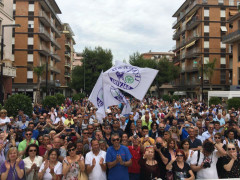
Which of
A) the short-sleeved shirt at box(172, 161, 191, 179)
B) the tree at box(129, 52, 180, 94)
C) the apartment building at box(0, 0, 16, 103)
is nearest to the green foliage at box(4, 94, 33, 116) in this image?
the short-sleeved shirt at box(172, 161, 191, 179)

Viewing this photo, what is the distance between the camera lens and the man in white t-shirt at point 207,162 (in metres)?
4.37

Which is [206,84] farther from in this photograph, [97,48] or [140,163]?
[140,163]

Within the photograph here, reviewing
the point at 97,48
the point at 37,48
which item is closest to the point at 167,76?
the point at 97,48

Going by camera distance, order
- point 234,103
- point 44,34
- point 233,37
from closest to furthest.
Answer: point 234,103 → point 233,37 → point 44,34

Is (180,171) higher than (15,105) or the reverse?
the reverse

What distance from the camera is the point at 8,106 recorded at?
42.1 ft

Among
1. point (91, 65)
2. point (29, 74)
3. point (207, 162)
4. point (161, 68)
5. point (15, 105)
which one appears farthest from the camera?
point (161, 68)

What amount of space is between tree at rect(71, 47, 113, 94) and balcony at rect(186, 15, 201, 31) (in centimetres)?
1639

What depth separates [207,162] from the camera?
4371 mm

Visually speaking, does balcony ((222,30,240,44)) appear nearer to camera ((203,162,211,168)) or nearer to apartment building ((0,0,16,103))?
apartment building ((0,0,16,103))

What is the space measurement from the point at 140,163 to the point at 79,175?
116cm

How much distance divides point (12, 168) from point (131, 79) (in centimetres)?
525

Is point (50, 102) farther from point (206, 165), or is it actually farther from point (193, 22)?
point (193, 22)

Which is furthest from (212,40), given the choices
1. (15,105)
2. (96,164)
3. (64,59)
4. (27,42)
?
(96,164)
